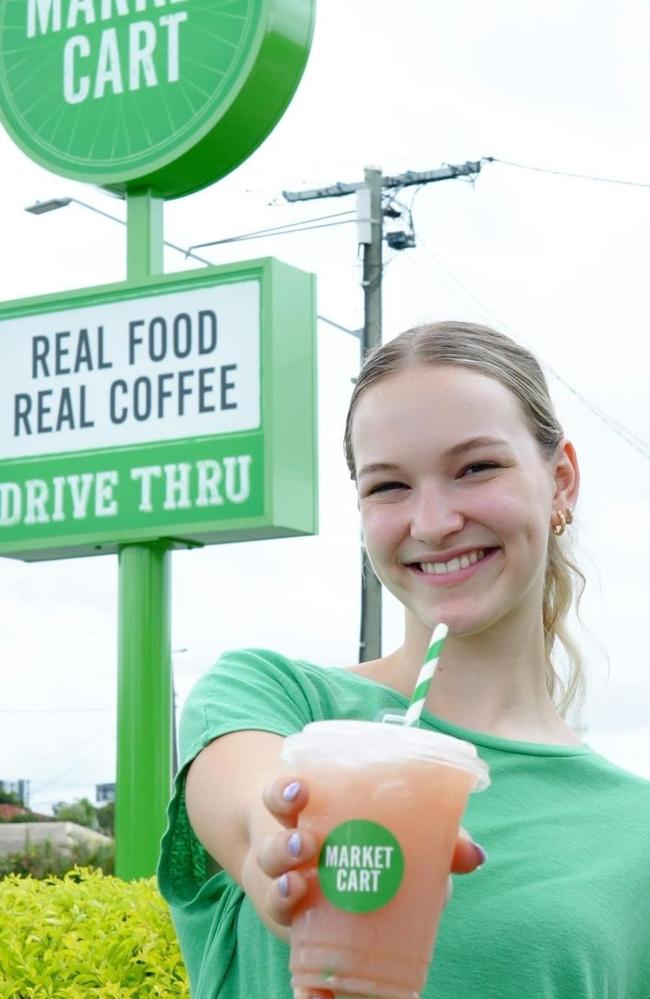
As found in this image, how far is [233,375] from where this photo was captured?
7.57m

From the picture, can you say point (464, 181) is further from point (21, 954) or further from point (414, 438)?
point (414, 438)

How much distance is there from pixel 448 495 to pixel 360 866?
2.53 feet

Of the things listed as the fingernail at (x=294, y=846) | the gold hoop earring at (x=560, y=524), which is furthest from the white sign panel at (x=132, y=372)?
the fingernail at (x=294, y=846)

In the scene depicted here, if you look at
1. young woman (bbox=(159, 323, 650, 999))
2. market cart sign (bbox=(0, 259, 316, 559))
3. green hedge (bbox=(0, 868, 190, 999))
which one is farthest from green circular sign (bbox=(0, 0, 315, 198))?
young woman (bbox=(159, 323, 650, 999))

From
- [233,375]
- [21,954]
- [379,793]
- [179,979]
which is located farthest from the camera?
[233,375]

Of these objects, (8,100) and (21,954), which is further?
(8,100)

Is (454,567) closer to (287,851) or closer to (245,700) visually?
(245,700)

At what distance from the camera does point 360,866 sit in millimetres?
1600

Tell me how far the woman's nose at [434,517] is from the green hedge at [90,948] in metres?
2.67

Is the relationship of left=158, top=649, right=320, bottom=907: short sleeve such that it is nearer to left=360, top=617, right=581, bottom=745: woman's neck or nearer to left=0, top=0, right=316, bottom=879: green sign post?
left=360, top=617, right=581, bottom=745: woman's neck

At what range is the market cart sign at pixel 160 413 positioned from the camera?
749cm

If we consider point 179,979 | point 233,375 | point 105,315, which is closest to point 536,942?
point 179,979

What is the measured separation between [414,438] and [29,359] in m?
6.17

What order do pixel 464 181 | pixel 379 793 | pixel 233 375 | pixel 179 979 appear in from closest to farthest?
pixel 379 793 → pixel 179 979 → pixel 233 375 → pixel 464 181
